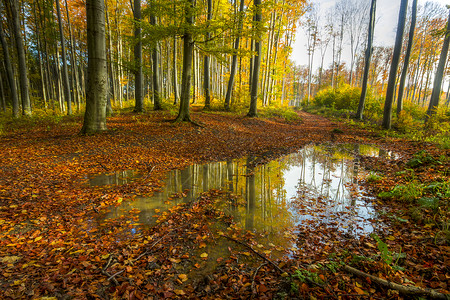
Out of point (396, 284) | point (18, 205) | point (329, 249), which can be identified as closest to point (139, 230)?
point (18, 205)

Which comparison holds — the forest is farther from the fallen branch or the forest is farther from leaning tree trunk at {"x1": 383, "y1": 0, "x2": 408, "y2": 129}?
leaning tree trunk at {"x1": 383, "y1": 0, "x2": 408, "y2": 129}

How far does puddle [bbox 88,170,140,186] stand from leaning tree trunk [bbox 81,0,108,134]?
3828 mm

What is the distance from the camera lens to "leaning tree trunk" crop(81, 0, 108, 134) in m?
7.22

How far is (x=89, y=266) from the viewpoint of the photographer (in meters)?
2.32

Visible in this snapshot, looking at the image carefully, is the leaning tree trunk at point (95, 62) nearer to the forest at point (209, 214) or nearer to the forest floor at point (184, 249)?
the forest at point (209, 214)

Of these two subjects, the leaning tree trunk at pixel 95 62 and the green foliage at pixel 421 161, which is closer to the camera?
the green foliage at pixel 421 161

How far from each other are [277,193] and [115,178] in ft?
13.0

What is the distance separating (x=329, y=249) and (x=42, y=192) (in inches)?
205

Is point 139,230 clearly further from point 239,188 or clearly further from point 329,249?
point 329,249

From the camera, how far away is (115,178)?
16.4ft

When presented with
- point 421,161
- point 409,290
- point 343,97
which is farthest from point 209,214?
point 343,97

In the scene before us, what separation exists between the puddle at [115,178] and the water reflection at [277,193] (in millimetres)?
946

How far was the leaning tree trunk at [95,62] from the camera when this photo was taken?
722 cm

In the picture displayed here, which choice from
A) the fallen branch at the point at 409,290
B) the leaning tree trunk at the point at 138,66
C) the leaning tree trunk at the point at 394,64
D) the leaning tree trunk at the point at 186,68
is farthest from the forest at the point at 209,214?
the leaning tree trunk at the point at 138,66
